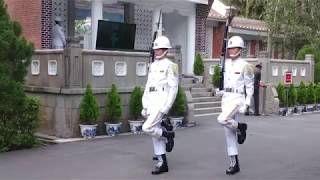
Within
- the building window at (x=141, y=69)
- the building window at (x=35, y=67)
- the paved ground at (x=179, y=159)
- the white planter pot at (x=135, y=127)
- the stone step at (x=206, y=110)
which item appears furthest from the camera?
the stone step at (x=206, y=110)

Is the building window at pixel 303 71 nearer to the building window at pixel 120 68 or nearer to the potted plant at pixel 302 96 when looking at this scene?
the potted plant at pixel 302 96

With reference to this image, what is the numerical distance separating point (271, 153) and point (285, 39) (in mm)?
17582

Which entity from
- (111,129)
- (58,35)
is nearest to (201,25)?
(58,35)

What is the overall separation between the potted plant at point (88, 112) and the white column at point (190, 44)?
11.0 meters

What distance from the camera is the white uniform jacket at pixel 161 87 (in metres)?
8.52

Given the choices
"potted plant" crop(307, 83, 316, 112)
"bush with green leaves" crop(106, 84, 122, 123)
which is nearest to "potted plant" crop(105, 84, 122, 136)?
"bush with green leaves" crop(106, 84, 122, 123)

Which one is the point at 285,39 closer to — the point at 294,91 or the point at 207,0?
the point at 207,0

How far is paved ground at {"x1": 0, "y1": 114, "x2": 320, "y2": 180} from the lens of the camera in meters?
8.61

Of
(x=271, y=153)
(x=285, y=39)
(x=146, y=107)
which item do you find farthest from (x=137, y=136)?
(x=285, y=39)

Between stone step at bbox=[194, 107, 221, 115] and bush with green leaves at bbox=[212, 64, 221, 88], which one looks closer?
stone step at bbox=[194, 107, 221, 115]

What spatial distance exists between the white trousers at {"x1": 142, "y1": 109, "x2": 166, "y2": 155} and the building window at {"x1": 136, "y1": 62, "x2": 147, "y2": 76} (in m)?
5.62

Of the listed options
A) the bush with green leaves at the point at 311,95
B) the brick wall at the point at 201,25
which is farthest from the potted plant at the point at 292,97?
the brick wall at the point at 201,25

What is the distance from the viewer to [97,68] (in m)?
13.2

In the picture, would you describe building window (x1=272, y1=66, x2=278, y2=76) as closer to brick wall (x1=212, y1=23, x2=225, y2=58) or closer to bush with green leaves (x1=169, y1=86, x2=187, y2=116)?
brick wall (x1=212, y1=23, x2=225, y2=58)
